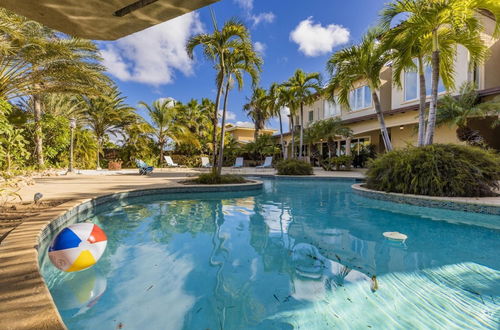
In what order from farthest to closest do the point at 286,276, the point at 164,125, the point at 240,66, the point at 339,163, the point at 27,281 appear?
the point at 164,125
the point at 339,163
the point at 240,66
the point at 286,276
the point at 27,281

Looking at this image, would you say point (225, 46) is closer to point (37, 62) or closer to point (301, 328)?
point (37, 62)

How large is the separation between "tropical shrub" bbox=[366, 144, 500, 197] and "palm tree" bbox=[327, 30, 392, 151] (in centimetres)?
254

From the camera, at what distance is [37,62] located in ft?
30.7

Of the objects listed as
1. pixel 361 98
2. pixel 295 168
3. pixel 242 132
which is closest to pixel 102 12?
pixel 295 168

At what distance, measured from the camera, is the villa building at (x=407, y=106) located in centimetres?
1297

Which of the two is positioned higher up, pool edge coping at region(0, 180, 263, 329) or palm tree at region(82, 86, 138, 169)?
palm tree at region(82, 86, 138, 169)

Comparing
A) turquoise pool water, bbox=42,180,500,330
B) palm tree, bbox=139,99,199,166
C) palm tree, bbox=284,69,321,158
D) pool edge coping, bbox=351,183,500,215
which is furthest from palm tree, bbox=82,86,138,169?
pool edge coping, bbox=351,183,500,215

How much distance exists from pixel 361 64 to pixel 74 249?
11271 millimetres

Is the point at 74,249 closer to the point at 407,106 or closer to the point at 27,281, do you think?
the point at 27,281

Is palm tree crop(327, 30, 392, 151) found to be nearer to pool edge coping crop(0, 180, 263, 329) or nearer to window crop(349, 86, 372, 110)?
window crop(349, 86, 372, 110)

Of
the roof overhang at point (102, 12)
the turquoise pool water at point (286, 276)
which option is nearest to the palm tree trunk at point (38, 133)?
the turquoise pool water at point (286, 276)

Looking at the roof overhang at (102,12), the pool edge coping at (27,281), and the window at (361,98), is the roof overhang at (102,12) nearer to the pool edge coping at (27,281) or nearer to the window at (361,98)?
the pool edge coping at (27,281)

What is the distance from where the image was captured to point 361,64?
1026 cm

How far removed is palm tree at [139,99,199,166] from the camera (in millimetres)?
23922
